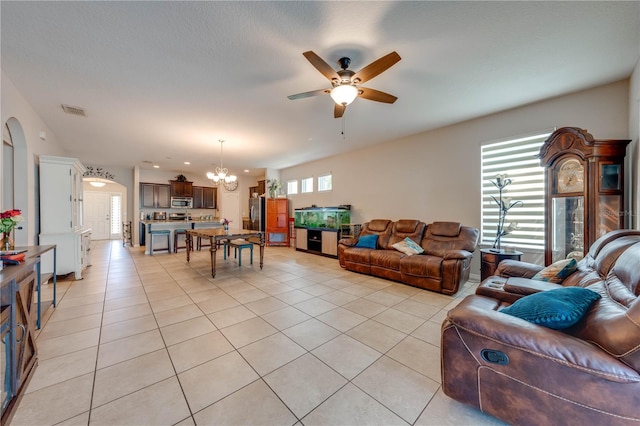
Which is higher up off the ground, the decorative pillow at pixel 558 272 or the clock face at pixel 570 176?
the clock face at pixel 570 176

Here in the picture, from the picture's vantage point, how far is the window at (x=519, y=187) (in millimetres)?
3430

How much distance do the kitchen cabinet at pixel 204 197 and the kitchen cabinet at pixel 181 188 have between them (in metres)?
0.20

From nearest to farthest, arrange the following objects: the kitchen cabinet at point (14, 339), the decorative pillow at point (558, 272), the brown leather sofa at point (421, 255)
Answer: the kitchen cabinet at point (14, 339) → the decorative pillow at point (558, 272) → the brown leather sofa at point (421, 255)

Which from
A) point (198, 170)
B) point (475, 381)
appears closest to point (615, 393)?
point (475, 381)

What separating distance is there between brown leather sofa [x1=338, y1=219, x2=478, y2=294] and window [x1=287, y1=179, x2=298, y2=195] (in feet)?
Answer: 11.8

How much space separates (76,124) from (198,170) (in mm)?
4457

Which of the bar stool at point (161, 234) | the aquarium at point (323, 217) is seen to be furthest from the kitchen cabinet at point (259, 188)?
the bar stool at point (161, 234)

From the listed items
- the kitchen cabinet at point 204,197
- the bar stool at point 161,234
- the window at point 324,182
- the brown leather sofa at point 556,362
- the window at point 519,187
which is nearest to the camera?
the brown leather sofa at point 556,362

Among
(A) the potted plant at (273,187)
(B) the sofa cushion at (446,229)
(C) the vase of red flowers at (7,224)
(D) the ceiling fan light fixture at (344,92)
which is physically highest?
(D) the ceiling fan light fixture at (344,92)

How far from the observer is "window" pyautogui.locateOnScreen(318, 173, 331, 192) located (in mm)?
6828

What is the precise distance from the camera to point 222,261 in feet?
17.6

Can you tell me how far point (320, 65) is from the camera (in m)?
2.02

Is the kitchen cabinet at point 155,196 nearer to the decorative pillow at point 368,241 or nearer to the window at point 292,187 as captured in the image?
the window at point 292,187

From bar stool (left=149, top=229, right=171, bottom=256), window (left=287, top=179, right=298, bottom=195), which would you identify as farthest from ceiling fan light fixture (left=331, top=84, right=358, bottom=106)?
bar stool (left=149, top=229, right=171, bottom=256)
